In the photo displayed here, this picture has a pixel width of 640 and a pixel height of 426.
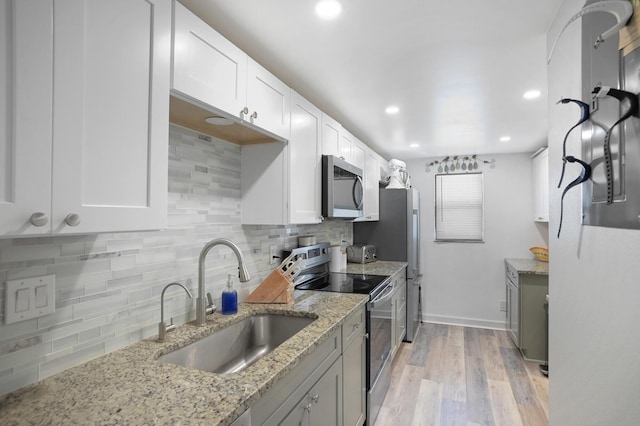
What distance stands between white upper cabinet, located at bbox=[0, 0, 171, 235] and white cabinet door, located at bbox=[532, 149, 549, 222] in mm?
3740

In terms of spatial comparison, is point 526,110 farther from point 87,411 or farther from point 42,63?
point 87,411

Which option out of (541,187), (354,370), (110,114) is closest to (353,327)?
(354,370)

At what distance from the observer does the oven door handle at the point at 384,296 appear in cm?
228

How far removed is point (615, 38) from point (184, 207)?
1.68 meters

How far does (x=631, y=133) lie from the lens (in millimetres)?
835

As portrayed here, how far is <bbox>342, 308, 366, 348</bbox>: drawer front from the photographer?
5.88 feet

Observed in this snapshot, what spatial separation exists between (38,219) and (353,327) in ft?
5.27

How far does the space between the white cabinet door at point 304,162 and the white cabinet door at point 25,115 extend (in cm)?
126

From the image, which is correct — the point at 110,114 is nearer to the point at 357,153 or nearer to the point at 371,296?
the point at 371,296

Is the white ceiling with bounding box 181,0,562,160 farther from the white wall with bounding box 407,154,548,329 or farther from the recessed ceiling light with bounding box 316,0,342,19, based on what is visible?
the white wall with bounding box 407,154,548,329

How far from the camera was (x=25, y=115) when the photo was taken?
2.33 feet

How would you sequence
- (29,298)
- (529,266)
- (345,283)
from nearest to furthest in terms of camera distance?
(29,298) → (345,283) → (529,266)

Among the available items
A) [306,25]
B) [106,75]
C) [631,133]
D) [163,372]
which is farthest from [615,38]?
[163,372]

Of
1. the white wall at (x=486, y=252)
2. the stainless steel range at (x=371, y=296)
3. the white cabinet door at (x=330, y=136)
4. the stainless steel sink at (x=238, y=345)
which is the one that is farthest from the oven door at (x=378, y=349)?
the white wall at (x=486, y=252)
